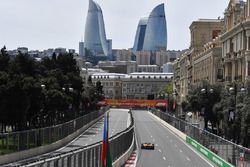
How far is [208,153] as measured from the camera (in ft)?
181

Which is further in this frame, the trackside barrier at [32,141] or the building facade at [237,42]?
the building facade at [237,42]

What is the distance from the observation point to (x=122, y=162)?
43062 millimetres

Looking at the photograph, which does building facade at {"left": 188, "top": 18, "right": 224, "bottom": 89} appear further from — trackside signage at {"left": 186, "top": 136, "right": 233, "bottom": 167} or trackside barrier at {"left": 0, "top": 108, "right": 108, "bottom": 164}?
trackside barrier at {"left": 0, "top": 108, "right": 108, "bottom": 164}

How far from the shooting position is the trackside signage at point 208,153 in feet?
148

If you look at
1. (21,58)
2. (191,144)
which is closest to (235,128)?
(191,144)

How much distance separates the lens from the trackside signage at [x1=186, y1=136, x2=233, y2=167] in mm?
44978

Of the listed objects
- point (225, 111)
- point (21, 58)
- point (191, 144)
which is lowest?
point (191, 144)

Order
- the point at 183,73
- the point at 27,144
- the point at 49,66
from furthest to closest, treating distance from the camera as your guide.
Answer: the point at 183,73 < the point at 49,66 < the point at 27,144

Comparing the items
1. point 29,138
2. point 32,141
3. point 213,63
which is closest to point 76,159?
point 29,138

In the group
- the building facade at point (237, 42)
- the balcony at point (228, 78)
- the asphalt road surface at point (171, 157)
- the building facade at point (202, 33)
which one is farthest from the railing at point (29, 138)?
the building facade at point (202, 33)

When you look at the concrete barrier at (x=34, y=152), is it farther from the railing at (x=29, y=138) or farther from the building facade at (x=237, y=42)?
the building facade at (x=237, y=42)

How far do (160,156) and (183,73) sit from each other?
119963 mm

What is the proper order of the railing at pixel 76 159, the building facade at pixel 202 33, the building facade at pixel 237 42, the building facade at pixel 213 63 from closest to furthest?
the railing at pixel 76 159 → the building facade at pixel 237 42 → the building facade at pixel 213 63 → the building facade at pixel 202 33

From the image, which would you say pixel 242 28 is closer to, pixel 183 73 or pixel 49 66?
pixel 49 66
